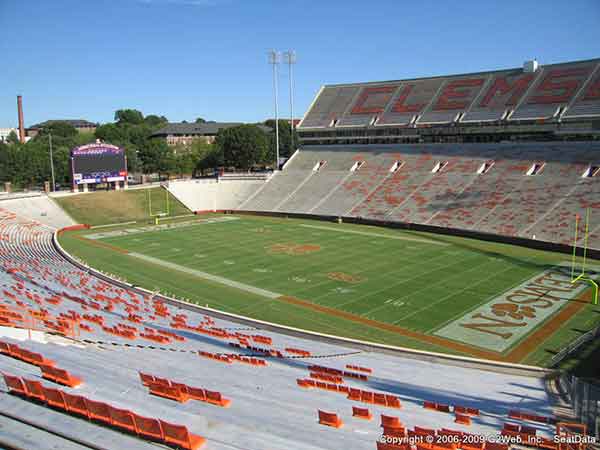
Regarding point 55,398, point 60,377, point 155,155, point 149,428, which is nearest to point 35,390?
point 55,398

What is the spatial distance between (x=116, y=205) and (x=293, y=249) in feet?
95.0

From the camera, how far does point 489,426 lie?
32.6ft

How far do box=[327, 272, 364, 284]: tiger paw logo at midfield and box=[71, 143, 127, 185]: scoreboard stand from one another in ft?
130

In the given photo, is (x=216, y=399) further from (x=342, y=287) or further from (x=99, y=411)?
(x=342, y=287)

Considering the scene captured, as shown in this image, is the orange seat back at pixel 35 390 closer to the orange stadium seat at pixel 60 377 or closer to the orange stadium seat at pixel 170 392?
the orange stadium seat at pixel 60 377

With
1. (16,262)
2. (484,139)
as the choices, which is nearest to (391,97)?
(484,139)

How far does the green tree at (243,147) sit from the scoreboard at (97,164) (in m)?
22.1

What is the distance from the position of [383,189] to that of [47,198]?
127ft

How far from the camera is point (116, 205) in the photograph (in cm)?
5866

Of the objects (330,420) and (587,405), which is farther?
(587,405)

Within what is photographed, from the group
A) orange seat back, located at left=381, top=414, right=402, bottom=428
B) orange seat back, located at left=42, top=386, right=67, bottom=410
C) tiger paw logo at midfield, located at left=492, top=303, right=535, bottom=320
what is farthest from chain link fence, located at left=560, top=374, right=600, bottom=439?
tiger paw logo at midfield, located at left=492, top=303, right=535, bottom=320

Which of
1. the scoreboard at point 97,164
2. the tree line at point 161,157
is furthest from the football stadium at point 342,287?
the tree line at point 161,157

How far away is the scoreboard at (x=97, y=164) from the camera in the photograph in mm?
58688

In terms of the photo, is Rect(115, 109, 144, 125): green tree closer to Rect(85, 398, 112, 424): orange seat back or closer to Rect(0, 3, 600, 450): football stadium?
Rect(0, 3, 600, 450): football stadium
